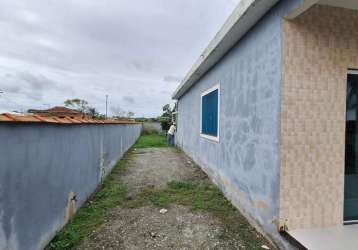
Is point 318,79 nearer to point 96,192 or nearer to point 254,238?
point 254,238

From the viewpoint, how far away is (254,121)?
3.57m

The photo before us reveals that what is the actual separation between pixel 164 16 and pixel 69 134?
5897 mm

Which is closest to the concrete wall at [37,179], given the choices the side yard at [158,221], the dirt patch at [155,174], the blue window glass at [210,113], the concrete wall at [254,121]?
the side yard at [158,221]

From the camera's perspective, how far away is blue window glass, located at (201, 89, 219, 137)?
6102 millimetres

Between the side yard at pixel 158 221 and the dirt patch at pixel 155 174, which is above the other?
the side yard at pixel 158 221

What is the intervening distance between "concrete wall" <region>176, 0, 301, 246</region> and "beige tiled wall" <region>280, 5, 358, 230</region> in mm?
140

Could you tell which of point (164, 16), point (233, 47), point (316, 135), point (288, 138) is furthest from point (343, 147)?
point (164, 16)

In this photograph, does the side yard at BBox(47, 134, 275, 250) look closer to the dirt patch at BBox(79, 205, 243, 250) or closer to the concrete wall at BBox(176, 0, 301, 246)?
the dirt patch at BBox(79, 205, 243, 250)

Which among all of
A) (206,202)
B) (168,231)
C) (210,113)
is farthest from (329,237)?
(210,113)

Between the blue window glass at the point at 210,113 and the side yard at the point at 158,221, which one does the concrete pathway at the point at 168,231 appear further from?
the blue window glass at the point at 210,113

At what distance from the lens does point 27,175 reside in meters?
2.30

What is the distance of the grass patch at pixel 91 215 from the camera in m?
2.94

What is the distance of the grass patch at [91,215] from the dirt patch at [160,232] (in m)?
0.18

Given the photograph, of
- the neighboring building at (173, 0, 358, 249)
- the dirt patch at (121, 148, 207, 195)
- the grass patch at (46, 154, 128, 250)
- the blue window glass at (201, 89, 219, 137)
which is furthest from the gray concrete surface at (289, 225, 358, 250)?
the dirt patch at (121, 148, 207, 195)
